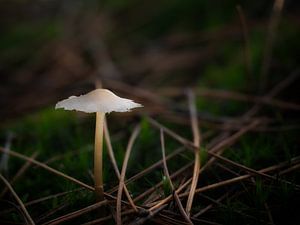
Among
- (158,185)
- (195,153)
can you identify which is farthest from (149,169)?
(195,153)

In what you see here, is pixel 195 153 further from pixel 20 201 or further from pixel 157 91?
pixel 157 91

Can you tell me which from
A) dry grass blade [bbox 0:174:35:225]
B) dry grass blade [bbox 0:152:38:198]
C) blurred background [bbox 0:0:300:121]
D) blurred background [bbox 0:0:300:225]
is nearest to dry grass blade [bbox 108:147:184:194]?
blurred background [bbox 0:0:300:225]

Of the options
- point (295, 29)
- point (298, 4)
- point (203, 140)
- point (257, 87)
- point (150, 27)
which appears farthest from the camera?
point (150, 27)

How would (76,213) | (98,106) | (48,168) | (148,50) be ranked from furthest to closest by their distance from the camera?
(148,50), (48,168), (76,213), (98,106)

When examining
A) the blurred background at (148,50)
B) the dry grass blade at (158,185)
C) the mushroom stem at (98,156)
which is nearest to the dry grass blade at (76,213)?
the mushroom stem at (98,156)

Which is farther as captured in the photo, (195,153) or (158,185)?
(195,153)

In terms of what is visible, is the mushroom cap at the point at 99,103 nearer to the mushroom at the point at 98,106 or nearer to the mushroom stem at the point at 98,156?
the mushroom at the point at 98,106

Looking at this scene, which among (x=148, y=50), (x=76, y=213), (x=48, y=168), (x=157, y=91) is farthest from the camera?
(x=148, y=50)

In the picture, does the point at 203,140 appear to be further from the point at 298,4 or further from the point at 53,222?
the point at 298,4

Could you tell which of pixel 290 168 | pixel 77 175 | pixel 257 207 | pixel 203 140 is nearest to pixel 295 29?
pixel 203 140
